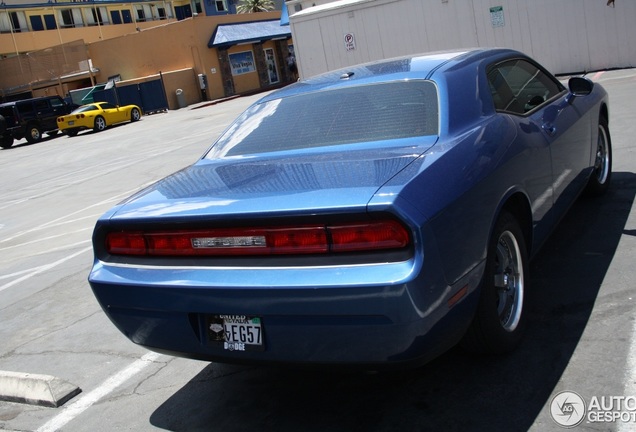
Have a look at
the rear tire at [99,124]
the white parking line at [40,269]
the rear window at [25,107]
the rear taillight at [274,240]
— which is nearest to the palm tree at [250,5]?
the rear tire at [99,124]

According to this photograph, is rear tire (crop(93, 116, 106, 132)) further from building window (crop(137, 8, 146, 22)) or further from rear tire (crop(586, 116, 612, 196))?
building window (crop(137, 8, 146, 22))

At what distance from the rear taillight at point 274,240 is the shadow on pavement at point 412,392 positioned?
0.89 metres

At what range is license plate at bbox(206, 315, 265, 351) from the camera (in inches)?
123

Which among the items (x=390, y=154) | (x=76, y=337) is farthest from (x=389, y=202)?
(x=76, y=337)

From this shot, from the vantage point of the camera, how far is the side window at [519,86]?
171 inches

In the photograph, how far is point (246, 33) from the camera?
43.7 metres

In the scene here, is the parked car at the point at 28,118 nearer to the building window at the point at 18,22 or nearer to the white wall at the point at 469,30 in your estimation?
the white wall at the point at 469,30

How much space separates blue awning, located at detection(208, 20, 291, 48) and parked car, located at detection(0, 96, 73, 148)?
12394 millimetres

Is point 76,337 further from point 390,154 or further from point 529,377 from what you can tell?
point 529,377

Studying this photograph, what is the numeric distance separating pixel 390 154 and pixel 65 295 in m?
3.99

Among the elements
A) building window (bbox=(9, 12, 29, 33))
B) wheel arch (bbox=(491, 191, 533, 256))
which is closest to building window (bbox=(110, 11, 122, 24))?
building window (bbox=(9, 12, 29, 33))

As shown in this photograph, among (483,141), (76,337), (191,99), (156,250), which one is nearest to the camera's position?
(156,250)

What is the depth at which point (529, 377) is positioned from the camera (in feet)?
11.2

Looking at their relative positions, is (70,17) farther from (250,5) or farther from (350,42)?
(350,42)
